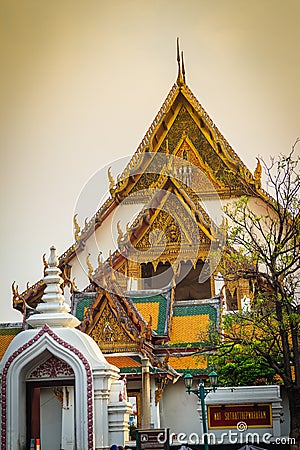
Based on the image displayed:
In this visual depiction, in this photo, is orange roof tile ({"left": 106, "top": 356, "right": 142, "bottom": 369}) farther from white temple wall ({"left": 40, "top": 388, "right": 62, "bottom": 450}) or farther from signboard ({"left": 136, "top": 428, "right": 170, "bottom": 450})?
signboard ({"left": 136, "top": 428, "right": 170, "bottom": 450})

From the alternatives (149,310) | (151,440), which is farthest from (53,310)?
(149,310)

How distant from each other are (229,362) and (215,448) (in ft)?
5.33

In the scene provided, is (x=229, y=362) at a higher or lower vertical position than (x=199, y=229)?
lower

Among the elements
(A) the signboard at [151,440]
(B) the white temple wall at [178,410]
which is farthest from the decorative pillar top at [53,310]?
(B) the white temple wall at [178,410]

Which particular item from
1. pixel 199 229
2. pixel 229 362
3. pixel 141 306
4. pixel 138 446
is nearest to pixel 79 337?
pixel 138 446

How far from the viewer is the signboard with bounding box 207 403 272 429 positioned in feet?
23.2

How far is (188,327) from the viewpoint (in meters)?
9.51

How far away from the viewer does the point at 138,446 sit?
5.63 metres

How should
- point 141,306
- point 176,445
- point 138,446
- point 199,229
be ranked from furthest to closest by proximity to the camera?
point 199,229, point 141,306, point 176,445, point 138,446

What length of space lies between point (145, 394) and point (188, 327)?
2128mm

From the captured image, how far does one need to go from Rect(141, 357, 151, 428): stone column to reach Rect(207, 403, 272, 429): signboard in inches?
21.3

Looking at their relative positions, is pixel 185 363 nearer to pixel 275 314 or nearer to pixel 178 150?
pixel 275 314

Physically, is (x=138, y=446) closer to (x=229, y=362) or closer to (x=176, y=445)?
(x=176, y=445)

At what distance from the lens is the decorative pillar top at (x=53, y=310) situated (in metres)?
5.93
